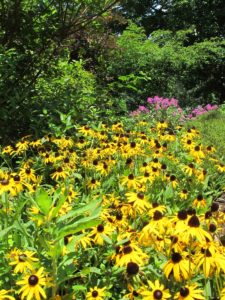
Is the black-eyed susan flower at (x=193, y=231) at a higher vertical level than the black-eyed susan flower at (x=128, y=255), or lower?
higher

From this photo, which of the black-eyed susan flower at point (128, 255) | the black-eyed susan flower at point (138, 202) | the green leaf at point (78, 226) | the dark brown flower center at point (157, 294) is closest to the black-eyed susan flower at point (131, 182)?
the black-eyed susan flower at point (138, 202)

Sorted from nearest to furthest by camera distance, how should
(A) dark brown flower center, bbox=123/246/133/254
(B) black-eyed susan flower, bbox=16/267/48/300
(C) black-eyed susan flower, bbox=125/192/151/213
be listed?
(B) black-eyed susan flower, bbox=16/267/48/300
(A) dark brown flower center, bbox=123/246/133/254
(C) black-eyed susan flower, bbox=125/192/151/213

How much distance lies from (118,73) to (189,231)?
7.89 m

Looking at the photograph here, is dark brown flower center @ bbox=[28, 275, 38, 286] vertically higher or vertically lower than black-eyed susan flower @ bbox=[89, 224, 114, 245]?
higher

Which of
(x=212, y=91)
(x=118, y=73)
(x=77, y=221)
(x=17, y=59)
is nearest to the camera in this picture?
(x=77, y=221)

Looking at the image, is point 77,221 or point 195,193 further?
point 195,193

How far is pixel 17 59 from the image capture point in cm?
471

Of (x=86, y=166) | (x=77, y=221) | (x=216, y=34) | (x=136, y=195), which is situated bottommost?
(x=216, y=34)

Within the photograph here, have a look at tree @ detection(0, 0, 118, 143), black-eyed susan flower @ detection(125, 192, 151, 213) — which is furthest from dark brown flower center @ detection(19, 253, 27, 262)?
tree @ detection(0, 0, 118, 143)

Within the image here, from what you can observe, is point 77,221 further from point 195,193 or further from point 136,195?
point 195,193

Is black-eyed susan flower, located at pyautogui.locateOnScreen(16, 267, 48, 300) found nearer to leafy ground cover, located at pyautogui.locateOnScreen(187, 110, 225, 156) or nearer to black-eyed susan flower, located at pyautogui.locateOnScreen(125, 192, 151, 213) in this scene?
black-eyed susan flower, located at pyautogui.locateOnScreen(125, 192, 151, 213)

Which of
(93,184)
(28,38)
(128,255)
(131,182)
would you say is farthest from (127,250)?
(28,38)

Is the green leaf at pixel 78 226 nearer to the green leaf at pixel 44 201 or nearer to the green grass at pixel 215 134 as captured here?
the green leaf at pixel 44 201

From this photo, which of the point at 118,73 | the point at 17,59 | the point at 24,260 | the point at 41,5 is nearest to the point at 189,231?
the point at 24,260
